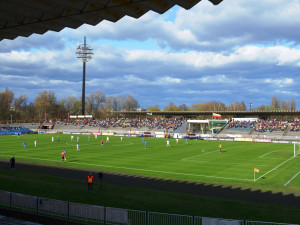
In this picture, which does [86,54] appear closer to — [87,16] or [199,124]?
[199,124]

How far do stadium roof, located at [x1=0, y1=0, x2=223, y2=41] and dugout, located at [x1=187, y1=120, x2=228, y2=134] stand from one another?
7664 centimetres

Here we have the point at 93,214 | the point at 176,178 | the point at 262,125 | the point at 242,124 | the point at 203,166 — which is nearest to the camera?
the point at 93,214

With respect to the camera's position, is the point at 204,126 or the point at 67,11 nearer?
the point at 67,11

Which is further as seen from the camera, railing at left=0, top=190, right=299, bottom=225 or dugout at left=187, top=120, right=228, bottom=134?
dugout at left=187, top=120, right=228, bottom=134

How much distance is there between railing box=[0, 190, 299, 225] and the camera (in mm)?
12586

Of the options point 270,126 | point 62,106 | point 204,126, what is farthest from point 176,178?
point 62,106

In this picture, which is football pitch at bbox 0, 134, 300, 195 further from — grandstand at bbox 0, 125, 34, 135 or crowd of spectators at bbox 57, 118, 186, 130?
crowd of spectators at bbox 57, 118, 186, 130

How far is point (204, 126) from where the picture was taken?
91.7 meters

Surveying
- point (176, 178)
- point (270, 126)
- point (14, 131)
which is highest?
point (270, 126)

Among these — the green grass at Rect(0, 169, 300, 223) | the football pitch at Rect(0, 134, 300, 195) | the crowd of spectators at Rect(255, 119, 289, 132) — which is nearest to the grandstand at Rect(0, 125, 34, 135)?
the football pitch at Rect(0, 134, 300, 195)

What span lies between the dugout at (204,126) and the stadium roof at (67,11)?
251ft

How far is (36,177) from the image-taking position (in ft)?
84.2

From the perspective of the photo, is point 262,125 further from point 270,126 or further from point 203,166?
point 203,166

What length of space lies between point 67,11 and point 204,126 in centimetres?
A: 8448
